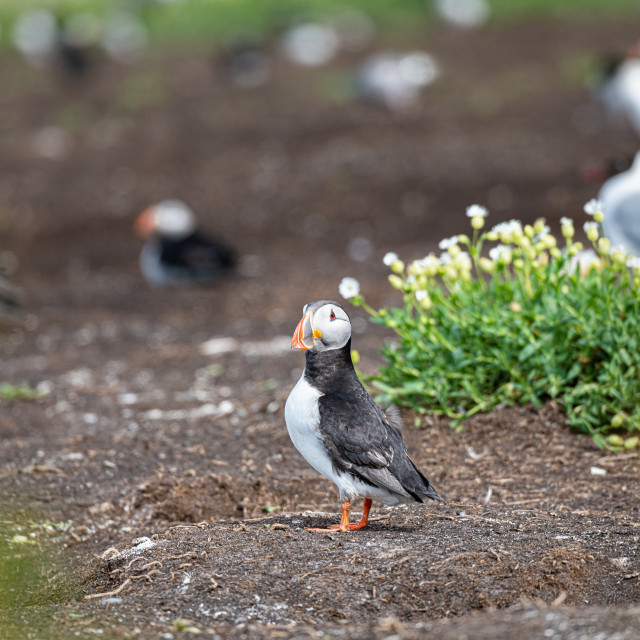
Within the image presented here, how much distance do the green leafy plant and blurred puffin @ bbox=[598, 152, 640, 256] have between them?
120 cm

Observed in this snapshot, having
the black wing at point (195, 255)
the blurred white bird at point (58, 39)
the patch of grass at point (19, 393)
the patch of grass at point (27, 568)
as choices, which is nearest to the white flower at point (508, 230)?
the patch of grass at point (27, 568)

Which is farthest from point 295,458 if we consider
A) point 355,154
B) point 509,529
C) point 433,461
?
point 355,154

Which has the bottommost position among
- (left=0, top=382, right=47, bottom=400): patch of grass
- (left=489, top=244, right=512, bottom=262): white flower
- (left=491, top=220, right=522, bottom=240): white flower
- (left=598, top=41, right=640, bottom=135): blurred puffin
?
(left=0, top=382, right=47, bottom=400): patch of grass

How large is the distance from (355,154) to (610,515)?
10.4 m

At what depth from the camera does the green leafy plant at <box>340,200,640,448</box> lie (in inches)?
203

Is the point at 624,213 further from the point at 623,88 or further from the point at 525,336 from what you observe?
the point at 623,88

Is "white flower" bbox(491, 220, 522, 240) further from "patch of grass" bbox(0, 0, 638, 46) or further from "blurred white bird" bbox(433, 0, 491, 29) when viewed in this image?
"patch of grass" bbox(0, 0, 638, 46)

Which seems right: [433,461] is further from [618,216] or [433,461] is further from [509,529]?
[618,216]

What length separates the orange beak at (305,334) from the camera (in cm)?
396

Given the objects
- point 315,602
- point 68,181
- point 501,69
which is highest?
point 501,69

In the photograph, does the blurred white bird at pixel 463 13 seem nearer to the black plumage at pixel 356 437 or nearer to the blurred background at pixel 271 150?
the blurred background at pixel 271 150

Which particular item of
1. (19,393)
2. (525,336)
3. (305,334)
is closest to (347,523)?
(305,334)

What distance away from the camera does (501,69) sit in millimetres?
19000

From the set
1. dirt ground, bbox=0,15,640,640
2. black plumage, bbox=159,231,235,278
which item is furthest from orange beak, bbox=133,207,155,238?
black plumage, bbox=159,231,235,278
